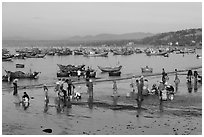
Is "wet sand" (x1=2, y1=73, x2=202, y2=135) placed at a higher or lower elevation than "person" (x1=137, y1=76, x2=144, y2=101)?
lower

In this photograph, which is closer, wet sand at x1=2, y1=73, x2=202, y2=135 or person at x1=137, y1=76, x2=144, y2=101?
wet sand at x1=2, y1=73, x2=202, y2=135

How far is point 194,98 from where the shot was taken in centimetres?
2311

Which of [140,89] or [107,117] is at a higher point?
[140,89]

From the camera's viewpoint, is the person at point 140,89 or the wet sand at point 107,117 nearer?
the wet sand at point 107,117

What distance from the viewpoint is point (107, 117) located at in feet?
57.2

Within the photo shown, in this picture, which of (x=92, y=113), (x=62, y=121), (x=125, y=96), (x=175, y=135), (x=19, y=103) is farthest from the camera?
(x=125, y=96)

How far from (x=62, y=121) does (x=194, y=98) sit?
32.4ft

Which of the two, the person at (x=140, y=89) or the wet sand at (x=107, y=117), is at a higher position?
the person at (x=140, y=89)

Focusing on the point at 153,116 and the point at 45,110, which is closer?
the point at 153,116

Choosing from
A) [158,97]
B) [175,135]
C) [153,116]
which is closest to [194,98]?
[158,97]

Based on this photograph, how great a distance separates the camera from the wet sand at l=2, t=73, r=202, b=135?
1486 centimetres

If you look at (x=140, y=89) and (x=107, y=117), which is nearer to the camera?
(x=107, y=117)

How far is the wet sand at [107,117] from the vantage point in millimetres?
14863

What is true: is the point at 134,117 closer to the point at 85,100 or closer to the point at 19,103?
the point at 85,100
